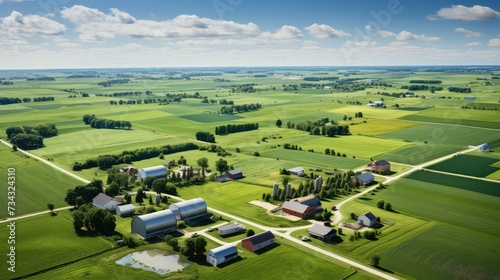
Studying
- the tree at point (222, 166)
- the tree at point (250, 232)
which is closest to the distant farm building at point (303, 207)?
the tree at point (250, 232)

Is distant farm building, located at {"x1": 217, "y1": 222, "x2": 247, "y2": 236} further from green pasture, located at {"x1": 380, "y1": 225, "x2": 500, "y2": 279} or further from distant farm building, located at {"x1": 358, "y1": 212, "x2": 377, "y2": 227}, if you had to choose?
green pasture, located at {"x1": 380, "y1": 225, "x2": 500, "y2": 279}

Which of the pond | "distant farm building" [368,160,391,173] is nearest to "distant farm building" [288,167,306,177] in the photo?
"distant farm building" [368,160,391,173]

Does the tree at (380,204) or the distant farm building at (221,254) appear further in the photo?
the tree at (380,204)

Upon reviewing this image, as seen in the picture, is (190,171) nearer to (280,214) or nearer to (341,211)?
(280,214)

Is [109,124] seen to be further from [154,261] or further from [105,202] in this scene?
[154,261]

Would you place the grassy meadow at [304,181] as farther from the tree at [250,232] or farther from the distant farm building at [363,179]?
the distant farm building at [363,179]

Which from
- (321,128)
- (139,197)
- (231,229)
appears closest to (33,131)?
(139,197)
